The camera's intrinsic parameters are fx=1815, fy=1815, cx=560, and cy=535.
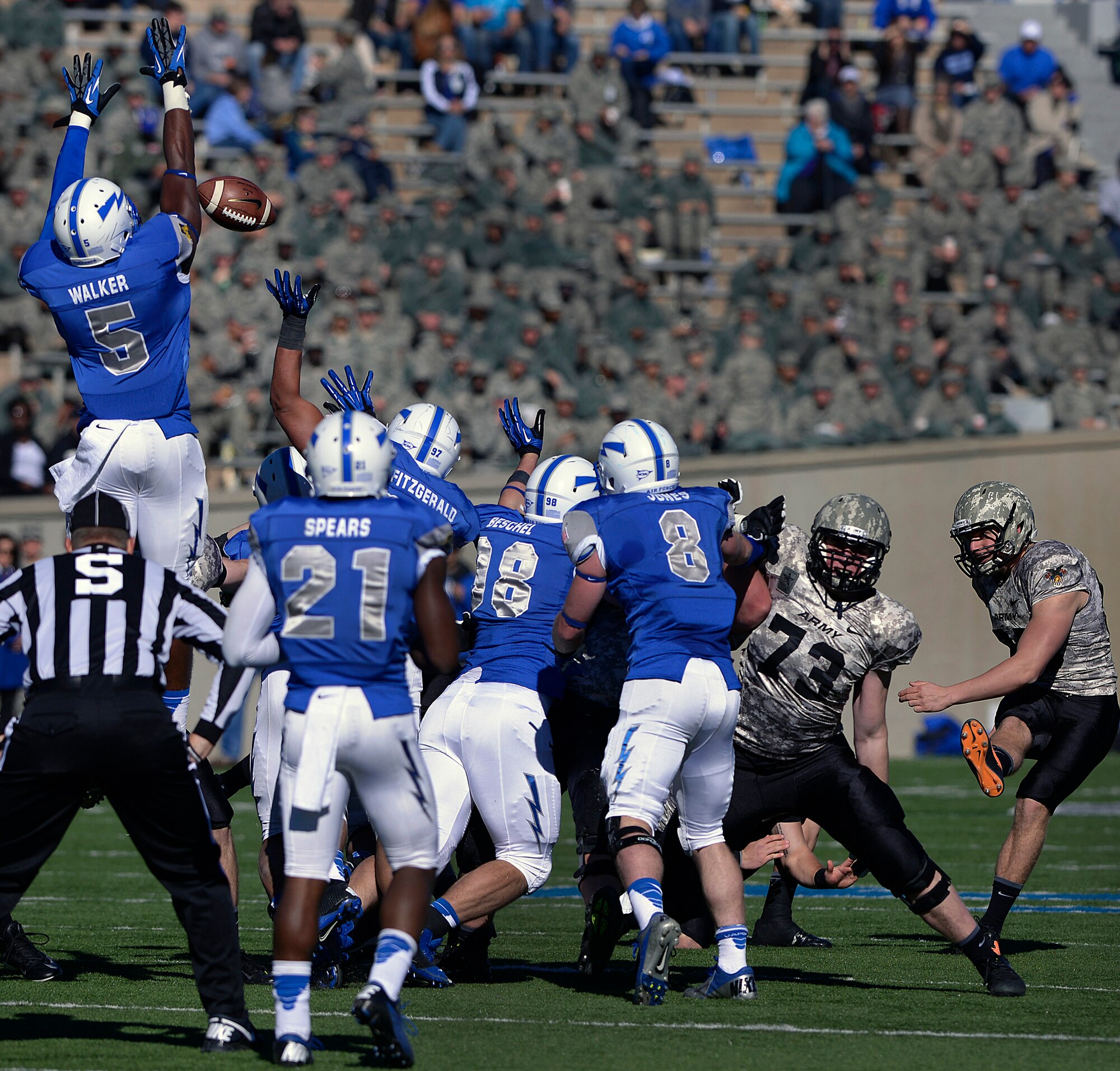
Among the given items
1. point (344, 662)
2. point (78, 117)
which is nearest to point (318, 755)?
point (344, 662)

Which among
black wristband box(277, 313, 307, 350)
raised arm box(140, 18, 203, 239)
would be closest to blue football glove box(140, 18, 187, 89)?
raised arm box(140, 18, 203, 239)

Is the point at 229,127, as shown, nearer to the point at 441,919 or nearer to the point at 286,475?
the point at 286,475

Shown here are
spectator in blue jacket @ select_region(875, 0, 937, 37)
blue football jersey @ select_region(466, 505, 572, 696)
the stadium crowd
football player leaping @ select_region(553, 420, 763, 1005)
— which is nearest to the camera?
football player leaping @ select_region(553, 420, 763, 1005)

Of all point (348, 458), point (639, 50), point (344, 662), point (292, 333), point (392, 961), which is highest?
point (639, 50)

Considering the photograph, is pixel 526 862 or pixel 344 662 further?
pixel 526 862

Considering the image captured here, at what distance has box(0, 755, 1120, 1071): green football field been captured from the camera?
513 cm

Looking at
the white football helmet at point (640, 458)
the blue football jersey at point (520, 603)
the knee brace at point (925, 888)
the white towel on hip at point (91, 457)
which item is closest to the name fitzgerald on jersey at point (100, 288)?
the white towel on hip at point (91, 457)

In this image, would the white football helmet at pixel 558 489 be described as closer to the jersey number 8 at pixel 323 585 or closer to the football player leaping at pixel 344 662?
the football player leaping at pixel 344 662

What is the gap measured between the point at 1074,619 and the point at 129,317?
13.0 ft

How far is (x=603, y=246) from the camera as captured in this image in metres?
18.7

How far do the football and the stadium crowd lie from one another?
8.24 metres

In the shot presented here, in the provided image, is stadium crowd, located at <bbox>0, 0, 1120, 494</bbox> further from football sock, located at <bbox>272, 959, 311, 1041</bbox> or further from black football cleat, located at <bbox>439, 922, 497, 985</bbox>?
football sock, located at <bbox>272, 959, 311, 1041</bbox>

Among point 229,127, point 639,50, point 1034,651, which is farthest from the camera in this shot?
point 639,50

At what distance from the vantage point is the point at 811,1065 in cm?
499
